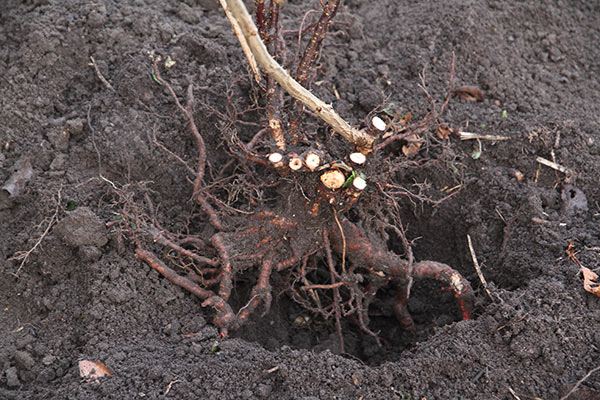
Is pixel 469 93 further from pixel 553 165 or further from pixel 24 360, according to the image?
pixel 24 360

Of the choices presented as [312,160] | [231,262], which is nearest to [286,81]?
[312,160]

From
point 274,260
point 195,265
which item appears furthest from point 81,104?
point 274,260

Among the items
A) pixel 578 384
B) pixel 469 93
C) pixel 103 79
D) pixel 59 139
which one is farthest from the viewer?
pixel 469 93

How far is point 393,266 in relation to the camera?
Answer: 213 cm

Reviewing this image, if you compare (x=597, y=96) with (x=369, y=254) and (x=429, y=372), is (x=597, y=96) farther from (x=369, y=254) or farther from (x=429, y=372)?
(x=429, y=372)

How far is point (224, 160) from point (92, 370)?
39.3 inches

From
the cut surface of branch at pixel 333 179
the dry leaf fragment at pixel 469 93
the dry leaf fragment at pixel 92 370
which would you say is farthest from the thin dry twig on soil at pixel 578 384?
the dry leaf fragment at pixel 92 370

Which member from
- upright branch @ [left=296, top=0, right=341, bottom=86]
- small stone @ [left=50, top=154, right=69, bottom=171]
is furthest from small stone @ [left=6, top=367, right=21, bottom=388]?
upright branch @ [left=296, top=0, right=341, bottom=86]

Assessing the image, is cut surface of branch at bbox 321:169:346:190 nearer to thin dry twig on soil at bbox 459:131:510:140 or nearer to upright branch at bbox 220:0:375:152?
upright branch at bbox 220:0:375:152

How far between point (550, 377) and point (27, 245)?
1.88m

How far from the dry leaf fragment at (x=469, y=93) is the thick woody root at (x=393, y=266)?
0.87 m

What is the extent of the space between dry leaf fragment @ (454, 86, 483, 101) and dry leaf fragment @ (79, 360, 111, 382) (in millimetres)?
1913

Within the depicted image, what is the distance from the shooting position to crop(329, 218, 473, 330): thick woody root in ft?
6.71

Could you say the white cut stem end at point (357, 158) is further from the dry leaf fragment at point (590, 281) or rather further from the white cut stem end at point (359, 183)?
the dry leaf fragment at point (590, 281)
